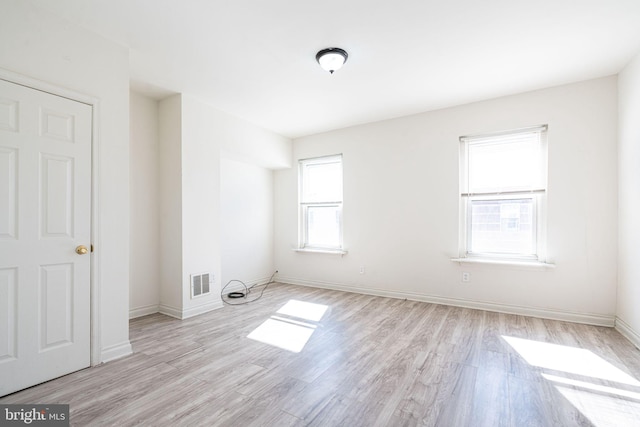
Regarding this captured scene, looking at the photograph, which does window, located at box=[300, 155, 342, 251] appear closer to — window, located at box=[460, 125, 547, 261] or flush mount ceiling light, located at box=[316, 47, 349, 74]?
window, located at box=[460, 125, 547, 261]

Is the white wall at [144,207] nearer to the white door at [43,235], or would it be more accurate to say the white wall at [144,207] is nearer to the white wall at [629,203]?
the white door at [43,235]

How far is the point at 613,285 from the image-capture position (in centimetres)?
325

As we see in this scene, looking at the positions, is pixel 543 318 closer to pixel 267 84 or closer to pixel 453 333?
pixel 453 333

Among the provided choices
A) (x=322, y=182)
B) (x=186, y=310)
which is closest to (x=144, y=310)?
(x=186, y=310)

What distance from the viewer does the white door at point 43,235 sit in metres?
2.04

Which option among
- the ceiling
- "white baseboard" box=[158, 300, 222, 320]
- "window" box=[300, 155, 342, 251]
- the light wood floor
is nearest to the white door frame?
the light wood floor

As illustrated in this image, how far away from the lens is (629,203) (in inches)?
117

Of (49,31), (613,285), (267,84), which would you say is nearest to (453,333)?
(613,285)

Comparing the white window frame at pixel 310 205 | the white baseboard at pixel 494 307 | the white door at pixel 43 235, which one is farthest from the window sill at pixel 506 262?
the white door at pixel 43 235

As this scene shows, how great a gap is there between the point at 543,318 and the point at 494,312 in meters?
0.51

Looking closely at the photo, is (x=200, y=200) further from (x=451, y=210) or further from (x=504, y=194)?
(x=504, y=194)

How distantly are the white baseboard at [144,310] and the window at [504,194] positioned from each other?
4.24 meters

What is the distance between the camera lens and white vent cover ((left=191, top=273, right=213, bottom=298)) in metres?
3.78

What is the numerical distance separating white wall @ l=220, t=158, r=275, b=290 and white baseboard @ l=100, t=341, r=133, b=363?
2.13 m
